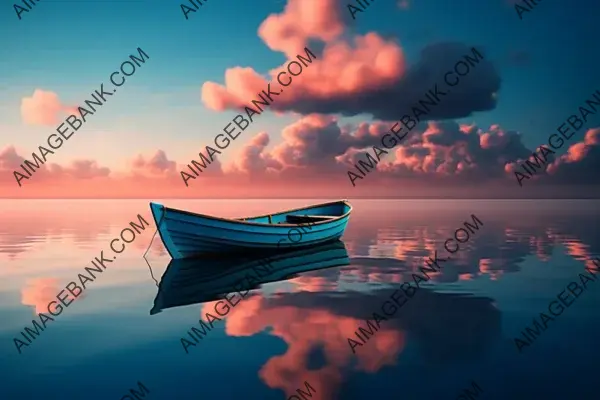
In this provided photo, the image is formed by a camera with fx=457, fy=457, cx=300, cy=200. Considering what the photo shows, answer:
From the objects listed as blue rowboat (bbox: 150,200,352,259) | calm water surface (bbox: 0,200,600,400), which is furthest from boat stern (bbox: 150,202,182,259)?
calm water surface (bbox: 0,200,600,400)

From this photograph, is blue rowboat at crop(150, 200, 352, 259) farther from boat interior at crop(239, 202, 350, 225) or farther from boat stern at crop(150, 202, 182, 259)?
boat interior at crop(239, 202, 350, 225)

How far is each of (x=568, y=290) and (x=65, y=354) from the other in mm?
16921

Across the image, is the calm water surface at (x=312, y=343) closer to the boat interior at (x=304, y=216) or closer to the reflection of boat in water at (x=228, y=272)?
the reflection of boat in water at (x=228, y=272)

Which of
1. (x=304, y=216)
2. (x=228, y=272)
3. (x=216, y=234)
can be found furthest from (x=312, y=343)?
(x=304, y=216)

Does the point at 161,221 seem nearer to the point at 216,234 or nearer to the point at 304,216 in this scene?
the point at 216,234

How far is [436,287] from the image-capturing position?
1772cm

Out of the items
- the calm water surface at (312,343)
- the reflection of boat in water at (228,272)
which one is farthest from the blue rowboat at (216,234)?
the calm water surface at (312,343)

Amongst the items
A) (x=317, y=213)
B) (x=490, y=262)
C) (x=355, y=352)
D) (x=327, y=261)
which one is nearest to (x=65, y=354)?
(x=355, y=352)

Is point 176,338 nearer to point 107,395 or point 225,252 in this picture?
point 107,395

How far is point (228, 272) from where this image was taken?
67.0 feet

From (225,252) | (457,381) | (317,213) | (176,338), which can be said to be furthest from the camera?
(317,213)

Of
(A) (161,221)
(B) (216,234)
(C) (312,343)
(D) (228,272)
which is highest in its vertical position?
(A) (161,221)

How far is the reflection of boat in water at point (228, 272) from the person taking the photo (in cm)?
1639

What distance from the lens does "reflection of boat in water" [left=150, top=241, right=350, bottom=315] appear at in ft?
53.8
